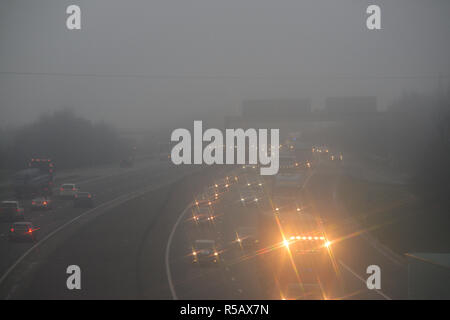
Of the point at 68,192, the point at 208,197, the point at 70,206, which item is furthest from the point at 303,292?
the point at 68,192

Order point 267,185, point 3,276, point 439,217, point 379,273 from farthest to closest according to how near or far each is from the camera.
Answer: point 267,185, point 439,217, point 379,273, point 3,276

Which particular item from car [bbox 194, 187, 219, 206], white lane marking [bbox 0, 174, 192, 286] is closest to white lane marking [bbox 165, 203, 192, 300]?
car [bbox 194, 187, 219, 206]

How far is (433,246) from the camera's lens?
58.7 feet

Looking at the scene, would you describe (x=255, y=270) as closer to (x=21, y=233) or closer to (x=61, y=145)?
(x=21, y=233)

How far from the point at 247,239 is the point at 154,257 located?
12.9 ft

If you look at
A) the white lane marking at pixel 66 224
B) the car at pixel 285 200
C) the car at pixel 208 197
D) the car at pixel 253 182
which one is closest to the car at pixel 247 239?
the car at pixel 285 200

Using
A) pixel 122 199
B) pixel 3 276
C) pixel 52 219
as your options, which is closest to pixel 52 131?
pixel 122 199

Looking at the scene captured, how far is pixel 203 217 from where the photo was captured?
24.1 m

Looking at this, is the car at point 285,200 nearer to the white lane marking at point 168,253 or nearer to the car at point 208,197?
the car at point 208,197

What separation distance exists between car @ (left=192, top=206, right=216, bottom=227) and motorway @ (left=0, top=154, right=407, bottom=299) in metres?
0.42

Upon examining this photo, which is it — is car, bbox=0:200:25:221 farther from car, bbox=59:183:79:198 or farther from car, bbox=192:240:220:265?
car, bbox=192:240:220:265

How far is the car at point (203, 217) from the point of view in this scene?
23328mm
